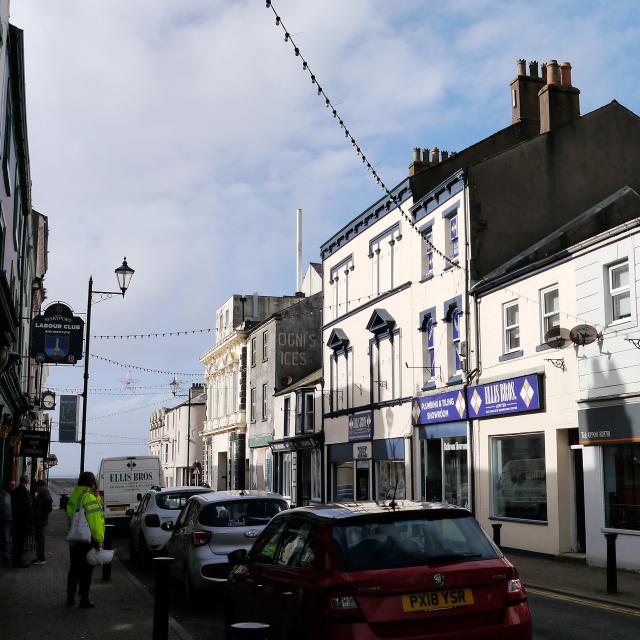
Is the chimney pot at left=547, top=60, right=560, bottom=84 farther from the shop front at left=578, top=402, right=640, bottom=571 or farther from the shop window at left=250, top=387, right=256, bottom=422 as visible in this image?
the shop window at left=250, top=387, right=256, bottom=422

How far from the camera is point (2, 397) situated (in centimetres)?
2191

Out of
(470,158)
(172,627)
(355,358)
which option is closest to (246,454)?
(355,358)

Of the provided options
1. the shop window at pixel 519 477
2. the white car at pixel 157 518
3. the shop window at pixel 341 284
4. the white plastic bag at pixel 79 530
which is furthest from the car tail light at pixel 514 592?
the shop window at pixel 341 284

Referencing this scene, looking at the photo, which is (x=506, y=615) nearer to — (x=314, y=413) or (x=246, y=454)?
(x=314, y=413)

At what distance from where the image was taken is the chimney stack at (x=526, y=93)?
26.5 metres

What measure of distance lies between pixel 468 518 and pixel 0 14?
1171 cm

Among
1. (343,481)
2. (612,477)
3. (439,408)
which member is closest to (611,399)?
(612,477)

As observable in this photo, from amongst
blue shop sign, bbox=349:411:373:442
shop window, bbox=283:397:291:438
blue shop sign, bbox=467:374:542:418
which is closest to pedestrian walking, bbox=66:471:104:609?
blue shop sign, bbox=467:374:542:418

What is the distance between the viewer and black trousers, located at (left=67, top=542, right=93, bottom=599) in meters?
11.7

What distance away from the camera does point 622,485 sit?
1675 centimetres

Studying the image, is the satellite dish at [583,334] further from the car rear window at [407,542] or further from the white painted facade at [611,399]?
the car rear window at [407,542]

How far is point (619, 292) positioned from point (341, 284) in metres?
18.8

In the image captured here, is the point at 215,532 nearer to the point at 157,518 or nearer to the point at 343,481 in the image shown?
the point at 157,518

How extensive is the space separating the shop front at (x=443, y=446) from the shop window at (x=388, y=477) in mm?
1613
